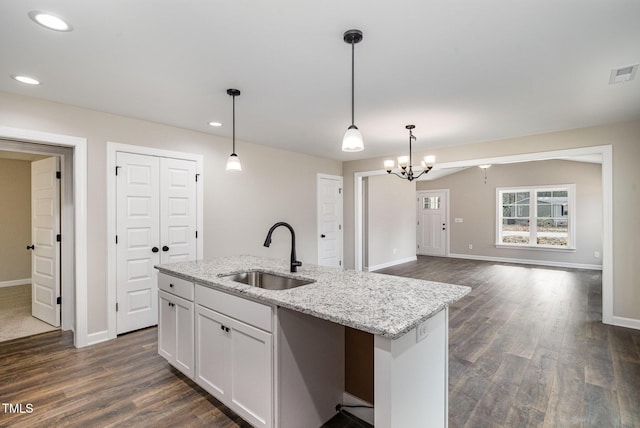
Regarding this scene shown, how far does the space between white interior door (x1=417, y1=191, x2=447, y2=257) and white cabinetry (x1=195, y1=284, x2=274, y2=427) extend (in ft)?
28.4

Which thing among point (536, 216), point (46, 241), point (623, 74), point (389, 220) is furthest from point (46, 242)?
point (536, 216)

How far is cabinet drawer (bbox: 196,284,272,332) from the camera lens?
178 cm

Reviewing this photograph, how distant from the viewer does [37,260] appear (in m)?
4.00

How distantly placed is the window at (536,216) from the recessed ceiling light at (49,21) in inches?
366

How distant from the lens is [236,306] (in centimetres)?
196

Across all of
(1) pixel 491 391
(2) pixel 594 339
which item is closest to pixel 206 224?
(1) pixel 491 391

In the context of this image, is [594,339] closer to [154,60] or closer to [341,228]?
[341,228]

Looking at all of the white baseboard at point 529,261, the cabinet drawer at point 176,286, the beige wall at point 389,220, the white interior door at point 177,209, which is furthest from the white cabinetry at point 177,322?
the white baseboard at point 529,261

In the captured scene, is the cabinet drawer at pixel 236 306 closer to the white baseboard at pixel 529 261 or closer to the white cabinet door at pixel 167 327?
the white cabinet door at pixel 167 327

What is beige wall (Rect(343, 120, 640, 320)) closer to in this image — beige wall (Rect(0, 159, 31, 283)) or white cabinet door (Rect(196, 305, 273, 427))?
white cabinet door (Rect(196, 305, 273, 427))

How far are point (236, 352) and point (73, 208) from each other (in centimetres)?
278

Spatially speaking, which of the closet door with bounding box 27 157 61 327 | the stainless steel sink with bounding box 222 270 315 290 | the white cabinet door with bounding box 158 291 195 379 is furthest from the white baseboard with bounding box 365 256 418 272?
the closet door with bounding box 27 157 61 327

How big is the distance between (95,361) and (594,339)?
16.5ft

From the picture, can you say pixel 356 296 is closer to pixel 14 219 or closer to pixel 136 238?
pixel 136 238
